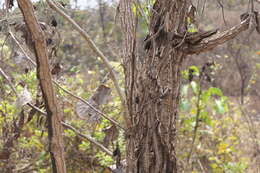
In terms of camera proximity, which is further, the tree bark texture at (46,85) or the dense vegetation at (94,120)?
the dense vegetation at (94,120)

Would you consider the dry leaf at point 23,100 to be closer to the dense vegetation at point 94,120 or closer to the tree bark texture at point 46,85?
the dense vegetation at point 94,120

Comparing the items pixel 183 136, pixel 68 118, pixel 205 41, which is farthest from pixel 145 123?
pixel 183 136

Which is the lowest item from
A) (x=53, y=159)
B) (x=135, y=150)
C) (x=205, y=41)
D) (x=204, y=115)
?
(x=204, y=115)

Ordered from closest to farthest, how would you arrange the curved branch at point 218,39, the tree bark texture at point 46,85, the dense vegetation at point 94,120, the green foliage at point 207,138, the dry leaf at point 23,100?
the tree bark texture at point 46,85 < the dry leaf at point 23,100 < the curved branch at point 218,39 < the dense vegetation at point 94,120 < the green foliage at point 207,138

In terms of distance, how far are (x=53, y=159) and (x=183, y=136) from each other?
9.31 ft

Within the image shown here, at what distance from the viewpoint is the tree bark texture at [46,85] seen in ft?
1.83

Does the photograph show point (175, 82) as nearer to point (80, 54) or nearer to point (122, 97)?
point (122, 97)

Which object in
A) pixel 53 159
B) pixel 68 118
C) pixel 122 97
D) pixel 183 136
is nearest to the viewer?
pixel 53 159

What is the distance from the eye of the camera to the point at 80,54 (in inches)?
251

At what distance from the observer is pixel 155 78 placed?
999mm

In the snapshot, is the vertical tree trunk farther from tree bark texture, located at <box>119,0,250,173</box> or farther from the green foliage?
the green foliage

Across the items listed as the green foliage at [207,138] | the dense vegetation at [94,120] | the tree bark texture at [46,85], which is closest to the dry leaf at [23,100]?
the dense vegetation at [94,120]

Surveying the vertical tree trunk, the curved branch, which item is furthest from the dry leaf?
the curved branch

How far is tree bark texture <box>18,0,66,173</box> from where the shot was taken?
56 cm
